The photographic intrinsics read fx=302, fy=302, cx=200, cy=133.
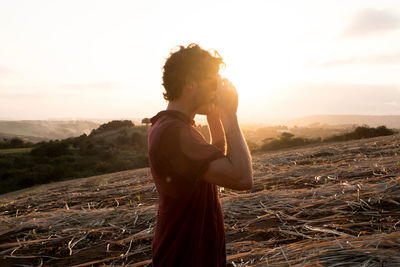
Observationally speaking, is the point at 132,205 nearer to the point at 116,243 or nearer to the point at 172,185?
the point at 116,243

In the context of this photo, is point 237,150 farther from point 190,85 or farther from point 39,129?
point 39,129

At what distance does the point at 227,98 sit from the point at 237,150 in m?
0.32

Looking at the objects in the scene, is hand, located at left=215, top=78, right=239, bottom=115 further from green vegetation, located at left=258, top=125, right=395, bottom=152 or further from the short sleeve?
green vegetation, located at left=258, top=125, right=395, bottom=152

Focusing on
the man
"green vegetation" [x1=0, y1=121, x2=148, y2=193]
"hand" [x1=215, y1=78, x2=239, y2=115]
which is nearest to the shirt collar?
the man

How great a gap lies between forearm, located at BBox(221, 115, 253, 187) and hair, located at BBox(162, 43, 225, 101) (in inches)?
13.0

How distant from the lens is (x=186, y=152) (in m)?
1.68

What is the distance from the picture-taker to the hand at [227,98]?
5.97 feet

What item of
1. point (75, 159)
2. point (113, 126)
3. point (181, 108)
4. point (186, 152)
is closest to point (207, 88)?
point (181, 108)

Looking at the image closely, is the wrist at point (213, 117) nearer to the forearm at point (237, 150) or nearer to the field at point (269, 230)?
the forearm at point (237, 150)

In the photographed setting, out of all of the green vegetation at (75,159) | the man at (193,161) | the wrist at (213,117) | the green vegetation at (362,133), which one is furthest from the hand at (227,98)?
the green vegetation at (362,133)

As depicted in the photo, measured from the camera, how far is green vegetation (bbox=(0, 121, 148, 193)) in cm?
2253

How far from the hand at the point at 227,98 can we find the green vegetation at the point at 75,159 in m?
23.1

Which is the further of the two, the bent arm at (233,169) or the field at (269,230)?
the field at (269,230)

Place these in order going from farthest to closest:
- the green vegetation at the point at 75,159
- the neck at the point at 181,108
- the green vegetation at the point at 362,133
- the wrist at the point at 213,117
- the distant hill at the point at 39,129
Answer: the distant hill at the point at 39,129, the green vegetation at the point at 362,133, the green vegetation at the point at 75,159, the wrist at the point at 213,117, the neck at the point at 181,108
